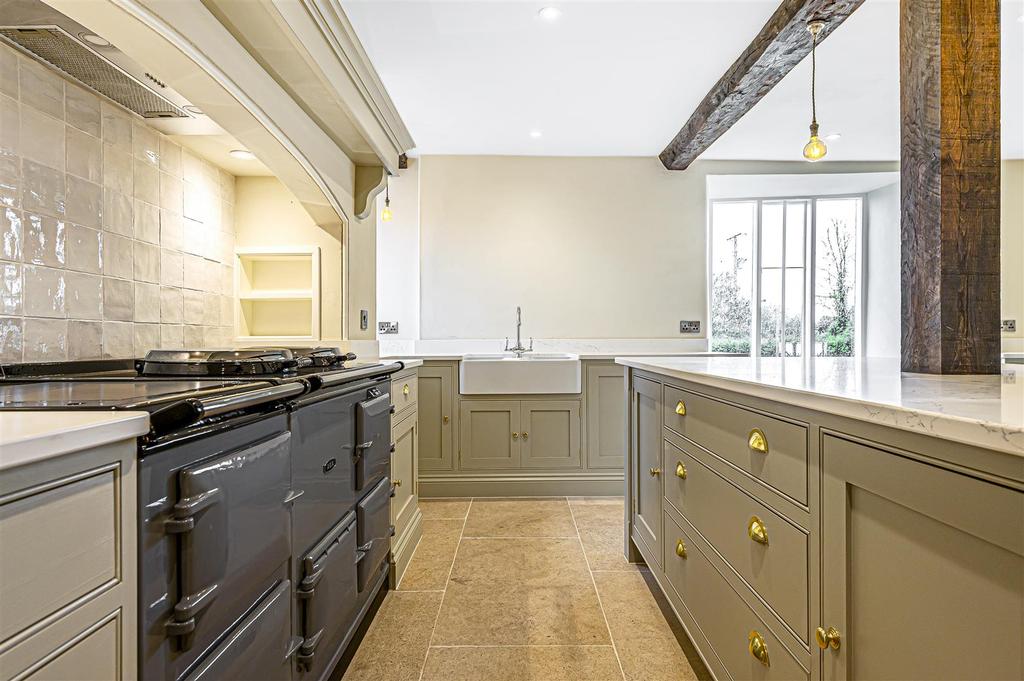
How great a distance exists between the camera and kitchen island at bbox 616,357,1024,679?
577mm

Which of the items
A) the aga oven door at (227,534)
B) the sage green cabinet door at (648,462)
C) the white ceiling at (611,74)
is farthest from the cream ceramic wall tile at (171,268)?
the sage green cabinet door at (648,462)

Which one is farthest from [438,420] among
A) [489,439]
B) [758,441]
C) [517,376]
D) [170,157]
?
[758,441]

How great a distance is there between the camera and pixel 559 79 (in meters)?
3.02

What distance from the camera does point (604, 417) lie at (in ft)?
11.6

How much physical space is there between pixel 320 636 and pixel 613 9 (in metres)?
2.70

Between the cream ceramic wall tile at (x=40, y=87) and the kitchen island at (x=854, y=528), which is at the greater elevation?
the cream ceramic wall tile at (x=40, y=87)

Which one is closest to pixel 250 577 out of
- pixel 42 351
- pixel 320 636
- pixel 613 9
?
pixel 320 636

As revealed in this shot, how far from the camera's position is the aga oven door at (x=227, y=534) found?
75 centimetres

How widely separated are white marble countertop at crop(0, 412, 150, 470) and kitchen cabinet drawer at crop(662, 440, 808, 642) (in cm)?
110

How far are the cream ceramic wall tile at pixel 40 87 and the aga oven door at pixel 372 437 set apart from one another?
1.17m

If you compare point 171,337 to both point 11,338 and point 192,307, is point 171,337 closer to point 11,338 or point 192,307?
point 192,307

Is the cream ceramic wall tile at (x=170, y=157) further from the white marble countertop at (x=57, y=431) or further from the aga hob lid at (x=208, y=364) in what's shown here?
the white marble countertop at (x=57, y=431)

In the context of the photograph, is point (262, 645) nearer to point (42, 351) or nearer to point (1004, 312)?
point (42, 351)

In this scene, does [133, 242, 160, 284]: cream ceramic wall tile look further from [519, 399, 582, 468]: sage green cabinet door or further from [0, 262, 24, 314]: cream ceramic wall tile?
[519, 399, 582, 468]: sage green cabinet door
